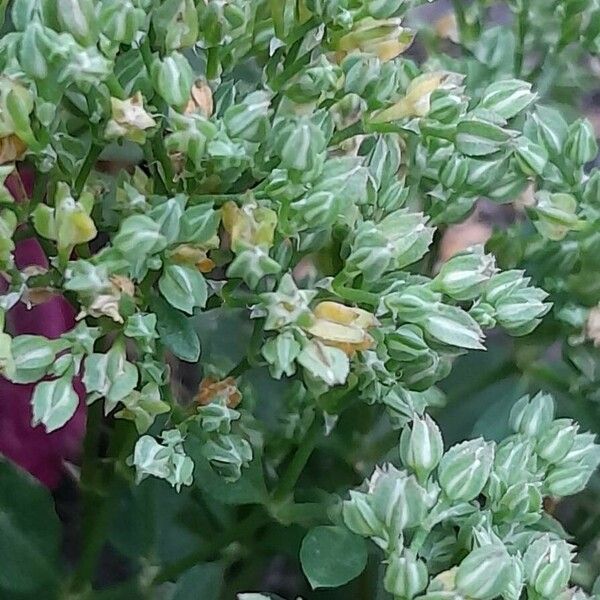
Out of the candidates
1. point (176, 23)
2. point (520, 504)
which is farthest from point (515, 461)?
point (176, 23)

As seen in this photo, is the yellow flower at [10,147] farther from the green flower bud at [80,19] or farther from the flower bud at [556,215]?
the flower bud at [556,215]

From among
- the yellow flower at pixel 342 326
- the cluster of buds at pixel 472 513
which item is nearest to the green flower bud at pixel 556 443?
the cluster of buds at pixel 472 513

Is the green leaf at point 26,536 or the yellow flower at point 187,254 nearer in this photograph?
the yellow flower at point 187,254

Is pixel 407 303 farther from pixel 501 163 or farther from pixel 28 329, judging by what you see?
pixel 28 329

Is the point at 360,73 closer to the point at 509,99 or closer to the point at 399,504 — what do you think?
the point at 509,99

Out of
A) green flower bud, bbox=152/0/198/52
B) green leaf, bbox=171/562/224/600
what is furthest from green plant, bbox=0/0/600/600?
green leaf, bbox=171/562/224/600

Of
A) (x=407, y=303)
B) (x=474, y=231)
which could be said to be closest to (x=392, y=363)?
(x=407, y=303)

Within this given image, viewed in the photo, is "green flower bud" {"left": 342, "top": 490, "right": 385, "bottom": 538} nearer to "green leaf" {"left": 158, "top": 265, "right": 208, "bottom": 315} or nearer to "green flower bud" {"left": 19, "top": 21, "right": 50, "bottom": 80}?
"green leaf" {"left": 158, "top": 265, "right": 208, "bottom": 315}
